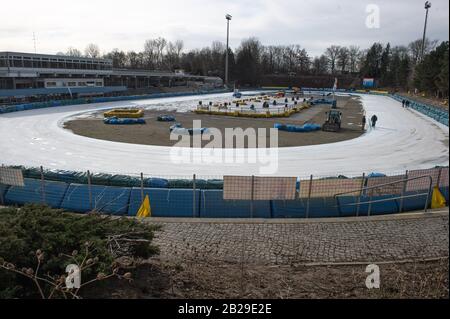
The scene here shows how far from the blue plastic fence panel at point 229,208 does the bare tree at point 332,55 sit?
134743 millimetres

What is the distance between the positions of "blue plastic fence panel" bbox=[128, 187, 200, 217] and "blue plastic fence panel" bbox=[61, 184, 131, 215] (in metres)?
0.30

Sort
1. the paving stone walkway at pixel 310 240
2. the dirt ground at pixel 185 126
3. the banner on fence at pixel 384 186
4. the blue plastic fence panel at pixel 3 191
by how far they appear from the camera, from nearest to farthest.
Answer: the paving stone walkway at pixel 310 240 → the banner on fence at pixel 384 186 → the blue plastic fence panel at pixel 3 191 → the dirt ground at pixel 185 126

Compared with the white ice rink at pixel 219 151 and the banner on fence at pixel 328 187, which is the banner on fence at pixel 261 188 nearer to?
the banner on fence at pixel 328 187

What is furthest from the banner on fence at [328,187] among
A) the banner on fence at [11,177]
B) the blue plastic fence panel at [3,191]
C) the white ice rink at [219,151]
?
the blue plastic fence panel at [3,191]

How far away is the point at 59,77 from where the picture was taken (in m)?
66.8

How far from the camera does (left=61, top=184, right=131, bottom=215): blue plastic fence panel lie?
12.0 meters

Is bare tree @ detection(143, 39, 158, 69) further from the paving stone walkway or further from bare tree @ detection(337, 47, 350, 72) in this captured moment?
the paving stone walkway

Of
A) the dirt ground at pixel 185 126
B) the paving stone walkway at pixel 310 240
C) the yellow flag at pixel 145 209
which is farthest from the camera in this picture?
the dirt ground at pixel 185 126

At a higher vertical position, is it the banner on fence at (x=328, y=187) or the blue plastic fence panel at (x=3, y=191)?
A: the banner on fence at (x=328, y=187)

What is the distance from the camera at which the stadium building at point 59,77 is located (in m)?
55.9

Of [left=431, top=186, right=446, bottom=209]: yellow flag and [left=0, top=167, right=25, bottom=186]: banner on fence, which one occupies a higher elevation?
[left=0, top=167, right=25, bottom=186]: banner on fence

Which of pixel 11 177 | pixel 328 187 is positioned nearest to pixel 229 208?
pixel 328 187

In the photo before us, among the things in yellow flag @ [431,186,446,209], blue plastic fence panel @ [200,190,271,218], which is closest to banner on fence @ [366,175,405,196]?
yellow flag @ [431,186,446,209]

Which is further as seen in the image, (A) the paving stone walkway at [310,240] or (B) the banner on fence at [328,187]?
(B) the banner on fence at [328,187]
